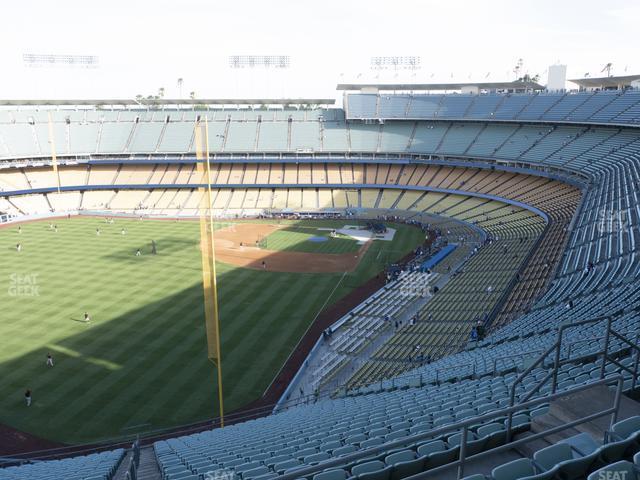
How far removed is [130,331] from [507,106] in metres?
59.0

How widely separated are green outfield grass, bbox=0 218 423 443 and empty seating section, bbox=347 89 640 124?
28.8 meters

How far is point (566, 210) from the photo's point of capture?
44.2 metres

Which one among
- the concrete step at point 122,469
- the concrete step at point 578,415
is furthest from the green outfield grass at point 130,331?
the concrete step at point 578,415

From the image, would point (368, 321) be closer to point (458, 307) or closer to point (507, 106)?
point (458, 307)

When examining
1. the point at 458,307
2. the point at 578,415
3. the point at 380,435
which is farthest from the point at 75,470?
the point at 458,307

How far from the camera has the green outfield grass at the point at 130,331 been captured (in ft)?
71.2

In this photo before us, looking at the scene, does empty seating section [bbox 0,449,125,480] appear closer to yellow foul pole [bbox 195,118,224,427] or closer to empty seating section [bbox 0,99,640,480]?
empty seating section [bbox 0,99,640,480]

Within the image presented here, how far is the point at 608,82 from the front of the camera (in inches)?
2904

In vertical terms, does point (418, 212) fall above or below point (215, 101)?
below

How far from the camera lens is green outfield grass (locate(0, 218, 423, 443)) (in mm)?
21703

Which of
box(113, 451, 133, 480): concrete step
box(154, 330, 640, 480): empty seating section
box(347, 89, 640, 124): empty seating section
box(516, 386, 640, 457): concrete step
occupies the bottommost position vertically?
box(113, 451, 133, 480): concrete step

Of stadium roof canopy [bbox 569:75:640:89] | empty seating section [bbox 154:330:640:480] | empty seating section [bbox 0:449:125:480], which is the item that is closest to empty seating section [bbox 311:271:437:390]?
empty seating section [bbox 154:330:640:480]

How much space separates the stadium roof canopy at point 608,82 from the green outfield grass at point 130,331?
1881 inches

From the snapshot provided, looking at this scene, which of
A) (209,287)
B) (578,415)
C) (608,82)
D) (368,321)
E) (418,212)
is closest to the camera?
(578,415)
